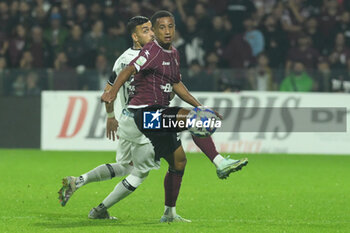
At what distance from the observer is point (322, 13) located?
19156 millimetres

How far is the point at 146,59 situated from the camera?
7754 millimetres

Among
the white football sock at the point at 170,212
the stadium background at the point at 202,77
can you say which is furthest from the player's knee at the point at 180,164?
the stadium background at the point at 202,77

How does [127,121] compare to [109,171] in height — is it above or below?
above

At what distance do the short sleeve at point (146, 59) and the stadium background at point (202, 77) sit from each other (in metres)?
2.36

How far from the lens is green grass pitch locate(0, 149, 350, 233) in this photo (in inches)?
319

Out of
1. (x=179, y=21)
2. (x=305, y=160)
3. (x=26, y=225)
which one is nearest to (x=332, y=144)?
(x=305, y=160)

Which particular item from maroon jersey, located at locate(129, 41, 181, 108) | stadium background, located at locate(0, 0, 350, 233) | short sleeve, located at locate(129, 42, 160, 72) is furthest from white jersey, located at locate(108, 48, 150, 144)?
stadium background, located at locate(0, 0, 350, 233)

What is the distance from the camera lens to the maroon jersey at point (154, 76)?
7.80 m

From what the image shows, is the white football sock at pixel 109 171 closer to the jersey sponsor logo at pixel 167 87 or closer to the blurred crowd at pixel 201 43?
the jersey sponsor logo at pixel 167 87

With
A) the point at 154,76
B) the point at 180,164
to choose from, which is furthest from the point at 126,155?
the point at 154,76

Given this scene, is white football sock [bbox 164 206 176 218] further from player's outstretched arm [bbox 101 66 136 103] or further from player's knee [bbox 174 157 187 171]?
player's outstretched arm [bbox 101 66 136 103]

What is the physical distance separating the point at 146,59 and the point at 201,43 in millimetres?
10501

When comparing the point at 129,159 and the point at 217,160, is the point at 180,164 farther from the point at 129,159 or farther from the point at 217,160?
the point at 129,159

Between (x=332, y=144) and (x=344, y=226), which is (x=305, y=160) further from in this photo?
(x=344, y=226)
